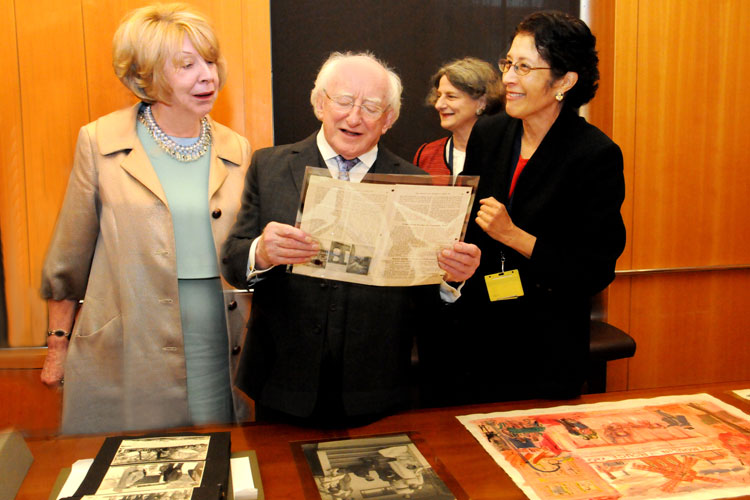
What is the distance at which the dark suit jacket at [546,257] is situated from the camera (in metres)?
1.90

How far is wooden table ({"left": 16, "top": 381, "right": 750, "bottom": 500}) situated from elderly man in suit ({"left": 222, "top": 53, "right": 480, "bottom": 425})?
14cm

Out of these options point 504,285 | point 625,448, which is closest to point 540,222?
point 504,285

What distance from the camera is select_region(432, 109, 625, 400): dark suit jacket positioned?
1904 millimetres

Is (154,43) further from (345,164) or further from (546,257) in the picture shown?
(546,257)

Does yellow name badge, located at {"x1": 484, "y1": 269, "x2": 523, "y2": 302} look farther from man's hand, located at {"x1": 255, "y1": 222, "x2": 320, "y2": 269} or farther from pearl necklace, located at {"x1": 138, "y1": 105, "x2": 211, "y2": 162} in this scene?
pearl necklace, located at {"x1": 138, "y1": 105, "x2": 211, "y2": 162}

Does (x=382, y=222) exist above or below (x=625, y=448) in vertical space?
above

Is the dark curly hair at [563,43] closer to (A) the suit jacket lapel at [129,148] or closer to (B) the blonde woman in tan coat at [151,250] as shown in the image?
(B) the blonde woman in tan coat at [151,250]

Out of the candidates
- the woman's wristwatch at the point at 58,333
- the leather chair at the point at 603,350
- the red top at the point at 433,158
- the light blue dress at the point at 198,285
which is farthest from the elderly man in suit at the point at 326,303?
the leather chair at the point at 603,350

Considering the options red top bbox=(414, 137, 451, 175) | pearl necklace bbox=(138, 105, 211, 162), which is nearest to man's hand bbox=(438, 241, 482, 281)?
pearl necklace bbox=(138, 105, 211, 162)

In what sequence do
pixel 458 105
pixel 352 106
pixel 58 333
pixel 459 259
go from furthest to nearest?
pixel 458 105, pixel 58 333, pixel 352 106, pixel 459 259

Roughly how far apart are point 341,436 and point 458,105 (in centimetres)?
181

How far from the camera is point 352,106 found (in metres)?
1.69

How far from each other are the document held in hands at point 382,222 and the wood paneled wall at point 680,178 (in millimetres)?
2394

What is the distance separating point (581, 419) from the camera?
63.0 inches
